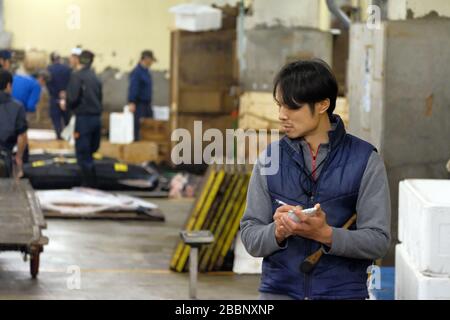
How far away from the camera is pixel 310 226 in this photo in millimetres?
4801

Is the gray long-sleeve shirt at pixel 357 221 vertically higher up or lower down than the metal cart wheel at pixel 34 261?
higher up

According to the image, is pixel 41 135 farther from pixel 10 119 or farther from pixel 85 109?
pixel 10 119

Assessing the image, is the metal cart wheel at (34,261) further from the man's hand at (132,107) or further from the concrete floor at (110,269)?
the man's hand at (132,107)

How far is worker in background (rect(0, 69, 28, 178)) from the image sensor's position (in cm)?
1418

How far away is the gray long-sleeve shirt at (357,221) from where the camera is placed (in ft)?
16.2

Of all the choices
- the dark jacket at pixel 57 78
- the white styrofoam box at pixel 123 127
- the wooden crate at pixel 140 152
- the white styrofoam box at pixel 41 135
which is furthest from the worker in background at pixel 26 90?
the dark jacket at pixel 57 78

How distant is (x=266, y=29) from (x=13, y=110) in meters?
6.21

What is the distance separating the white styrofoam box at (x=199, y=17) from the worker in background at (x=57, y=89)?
4581 mm

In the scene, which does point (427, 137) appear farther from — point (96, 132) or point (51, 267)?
point (96, 132)

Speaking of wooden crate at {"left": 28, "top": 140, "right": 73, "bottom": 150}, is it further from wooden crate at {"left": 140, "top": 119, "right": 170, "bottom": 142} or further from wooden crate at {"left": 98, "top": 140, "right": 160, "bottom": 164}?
wooden crate at {"left": 140, "top": 119, "right": 170, "bottom": 142}

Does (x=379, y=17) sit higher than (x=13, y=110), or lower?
higher

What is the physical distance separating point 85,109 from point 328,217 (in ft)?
42.1
